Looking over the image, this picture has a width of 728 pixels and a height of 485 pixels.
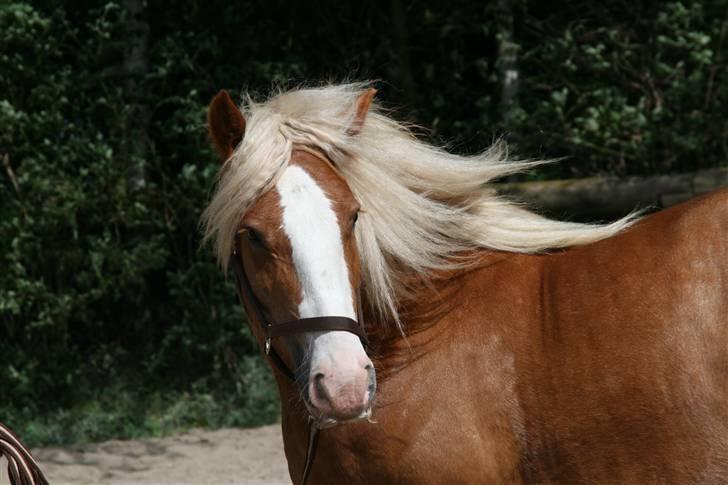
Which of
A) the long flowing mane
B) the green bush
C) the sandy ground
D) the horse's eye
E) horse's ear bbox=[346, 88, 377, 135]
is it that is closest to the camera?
the horse's eye

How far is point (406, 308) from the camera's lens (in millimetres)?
2783

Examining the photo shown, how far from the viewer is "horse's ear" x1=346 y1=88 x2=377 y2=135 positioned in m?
2.80

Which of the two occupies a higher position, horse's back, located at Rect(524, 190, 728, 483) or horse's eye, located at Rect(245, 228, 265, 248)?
horse's eye, located at Rect(245, 228, 265, 248)

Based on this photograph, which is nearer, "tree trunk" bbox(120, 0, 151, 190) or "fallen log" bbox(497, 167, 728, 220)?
"fallen log" bbox(497, 167, 728, 220)

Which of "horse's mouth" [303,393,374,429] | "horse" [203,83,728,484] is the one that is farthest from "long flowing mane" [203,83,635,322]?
"horse's mouth" [303,393,374,429]

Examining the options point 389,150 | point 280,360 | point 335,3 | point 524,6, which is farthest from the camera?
point 335,3

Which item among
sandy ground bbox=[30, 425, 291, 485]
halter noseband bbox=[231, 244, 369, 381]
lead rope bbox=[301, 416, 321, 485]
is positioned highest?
halter noseband bbox=[231, 244, 369, 381]

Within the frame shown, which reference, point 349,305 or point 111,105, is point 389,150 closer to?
point 349,305

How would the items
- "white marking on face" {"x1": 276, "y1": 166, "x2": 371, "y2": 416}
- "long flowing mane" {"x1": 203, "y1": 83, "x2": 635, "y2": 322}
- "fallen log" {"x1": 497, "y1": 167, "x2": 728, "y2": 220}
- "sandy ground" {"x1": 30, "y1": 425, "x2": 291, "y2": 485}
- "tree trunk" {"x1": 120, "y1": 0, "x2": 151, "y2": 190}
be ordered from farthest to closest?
"tree trunk" {"x1": 120, "y1": 0, "x2": 151, "y2": 190}
"fallen log" {"x1": 497, "y1": 167, "x2": 728, "y2": 220}
"sandy ground" {"x1": 30, "y1": 425, "x2": 291, "y2": 485}
"long flowing mane" {"x1": 203, "y1": 83, "x2": 635, "y2": 322}
"white marking on face" {"x1": 276, "y1": 166, "x2": 371, "y2": 416}

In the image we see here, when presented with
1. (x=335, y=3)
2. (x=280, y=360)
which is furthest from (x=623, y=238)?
(x=335, y=3)

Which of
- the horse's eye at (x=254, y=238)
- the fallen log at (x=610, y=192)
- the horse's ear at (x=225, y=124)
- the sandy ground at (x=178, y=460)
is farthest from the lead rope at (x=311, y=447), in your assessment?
the fallen log at (x=610, y=192)

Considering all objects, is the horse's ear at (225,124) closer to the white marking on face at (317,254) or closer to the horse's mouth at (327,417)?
the white marking on face at (317,254)

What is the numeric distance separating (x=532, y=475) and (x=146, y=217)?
5.37 meters

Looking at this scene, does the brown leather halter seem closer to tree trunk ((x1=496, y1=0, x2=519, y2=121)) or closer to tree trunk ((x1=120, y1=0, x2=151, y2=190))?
tree trunk ((x1=120, y1=0, x2=151, y2=190))
